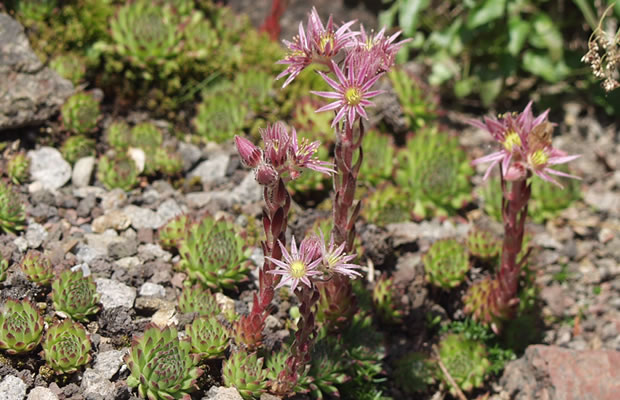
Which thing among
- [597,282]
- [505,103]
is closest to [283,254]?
[597,282]

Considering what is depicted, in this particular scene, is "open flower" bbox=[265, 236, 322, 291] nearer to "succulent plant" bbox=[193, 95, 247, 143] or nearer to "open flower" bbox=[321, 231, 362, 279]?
"open flower" bbox=[321, 231, 362, 279]

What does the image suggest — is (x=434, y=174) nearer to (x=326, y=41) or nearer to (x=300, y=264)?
(x=326, y=41)

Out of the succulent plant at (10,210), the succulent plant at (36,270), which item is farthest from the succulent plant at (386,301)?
the succulent plant at (10,210)

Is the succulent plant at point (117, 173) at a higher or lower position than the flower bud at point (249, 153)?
lower

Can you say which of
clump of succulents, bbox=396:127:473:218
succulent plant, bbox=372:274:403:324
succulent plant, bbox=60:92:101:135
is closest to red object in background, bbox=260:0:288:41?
clump of succulents, bbox=396:127:473:218

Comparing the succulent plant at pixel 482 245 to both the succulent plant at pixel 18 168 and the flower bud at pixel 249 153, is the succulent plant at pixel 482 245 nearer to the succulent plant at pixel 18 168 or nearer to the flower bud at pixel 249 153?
the flower bud at pixel 249 153

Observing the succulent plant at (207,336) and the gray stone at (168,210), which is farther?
the gray stone at (168,210)
